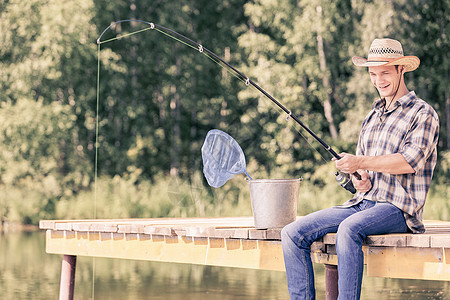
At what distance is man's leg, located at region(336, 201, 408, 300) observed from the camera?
12.3ft

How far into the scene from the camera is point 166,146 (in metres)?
21.3

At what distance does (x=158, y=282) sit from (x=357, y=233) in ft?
18.2

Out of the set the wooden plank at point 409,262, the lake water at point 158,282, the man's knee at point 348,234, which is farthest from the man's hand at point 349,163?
the lake water at point 158,282

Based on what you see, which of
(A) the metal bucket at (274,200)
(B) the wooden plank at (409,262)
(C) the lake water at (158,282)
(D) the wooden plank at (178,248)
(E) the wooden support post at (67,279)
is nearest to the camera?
(B) the wooden plank at (409,262)

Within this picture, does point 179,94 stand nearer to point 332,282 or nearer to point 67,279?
point 67,279

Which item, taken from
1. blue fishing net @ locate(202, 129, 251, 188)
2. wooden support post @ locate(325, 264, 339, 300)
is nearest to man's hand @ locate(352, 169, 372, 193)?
blue fishing net @ locate(202, 129, 251, 188)

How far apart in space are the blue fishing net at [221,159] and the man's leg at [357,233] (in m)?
0.93

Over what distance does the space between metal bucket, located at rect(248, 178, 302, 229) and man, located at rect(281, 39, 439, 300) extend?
36cm

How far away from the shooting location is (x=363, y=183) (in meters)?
4.01

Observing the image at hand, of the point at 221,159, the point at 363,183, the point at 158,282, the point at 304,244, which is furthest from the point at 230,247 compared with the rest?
the point at 158,282

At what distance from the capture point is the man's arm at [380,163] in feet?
12.7

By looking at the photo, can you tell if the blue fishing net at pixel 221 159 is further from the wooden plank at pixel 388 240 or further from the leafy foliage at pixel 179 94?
the leafy foliage at pixel 179 94

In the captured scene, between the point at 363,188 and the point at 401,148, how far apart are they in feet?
0.83

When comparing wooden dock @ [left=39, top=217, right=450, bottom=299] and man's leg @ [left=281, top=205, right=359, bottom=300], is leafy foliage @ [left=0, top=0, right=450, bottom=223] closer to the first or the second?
wooden dock @ [left=39, top=217, right=450, bottom=299]
